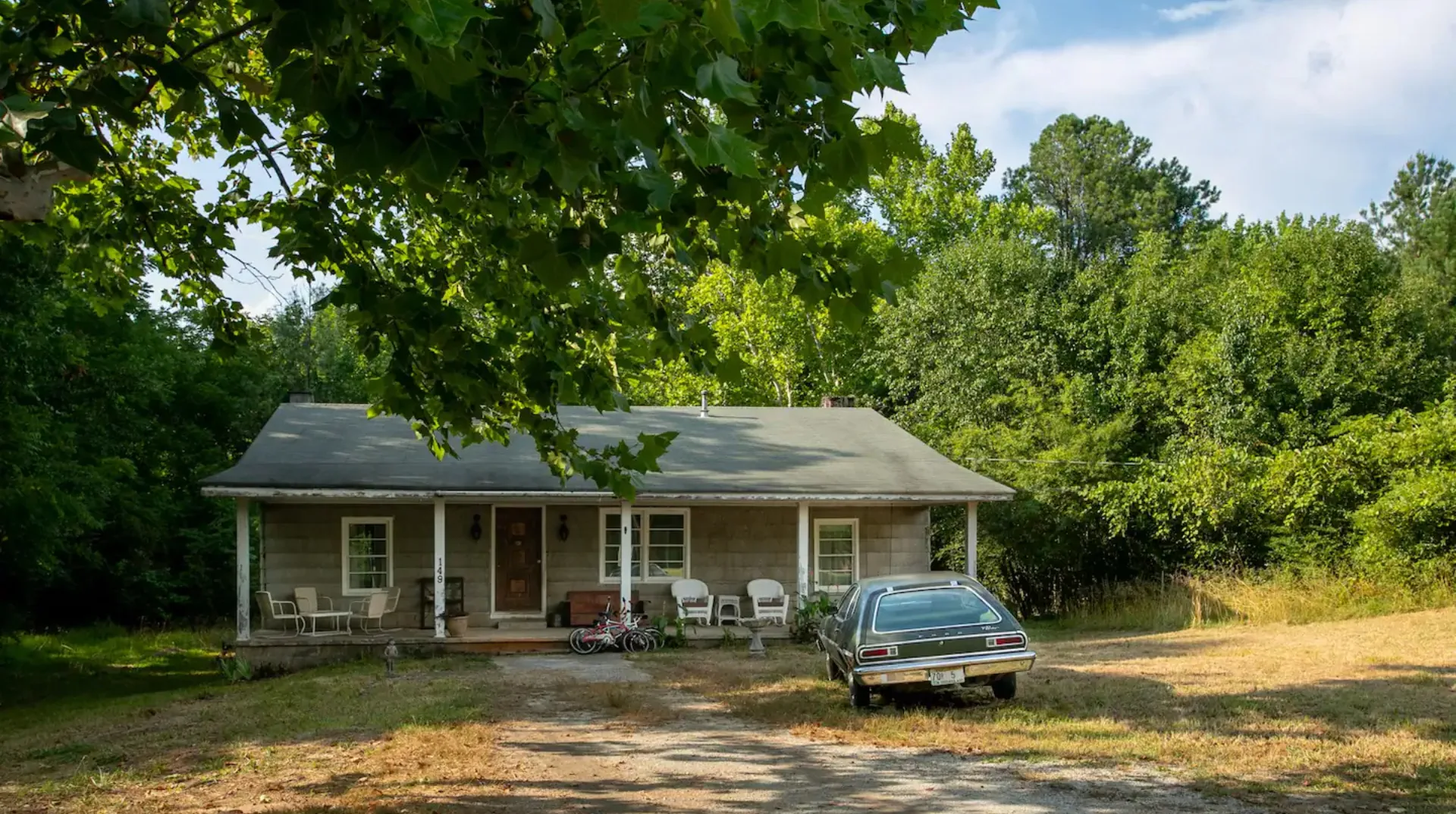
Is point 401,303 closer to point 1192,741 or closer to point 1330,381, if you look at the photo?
point 1192,741

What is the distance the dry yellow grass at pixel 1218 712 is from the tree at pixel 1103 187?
4177cm

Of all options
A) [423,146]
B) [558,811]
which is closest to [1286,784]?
[558,811]

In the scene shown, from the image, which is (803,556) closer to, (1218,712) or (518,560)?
(518,560)

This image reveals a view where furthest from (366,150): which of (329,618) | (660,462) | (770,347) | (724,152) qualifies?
(770,347)

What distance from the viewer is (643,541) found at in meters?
22.5

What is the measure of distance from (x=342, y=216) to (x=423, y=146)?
14.9 ft

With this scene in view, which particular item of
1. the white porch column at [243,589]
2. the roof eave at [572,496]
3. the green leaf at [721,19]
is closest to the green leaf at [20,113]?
the green leaf at [721,19]

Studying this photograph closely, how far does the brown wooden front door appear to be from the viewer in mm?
22047

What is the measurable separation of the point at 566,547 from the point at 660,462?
7.59 feet

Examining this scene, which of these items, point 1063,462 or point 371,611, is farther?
point 1063,462

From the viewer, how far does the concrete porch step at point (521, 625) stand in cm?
2075

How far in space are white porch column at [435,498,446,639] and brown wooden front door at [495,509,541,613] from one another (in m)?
2.28

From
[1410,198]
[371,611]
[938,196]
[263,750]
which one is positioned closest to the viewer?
[263,750]

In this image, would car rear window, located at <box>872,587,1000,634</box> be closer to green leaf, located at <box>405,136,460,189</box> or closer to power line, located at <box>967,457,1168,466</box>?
green leaf, located at <box>405,136,460,189</box>
